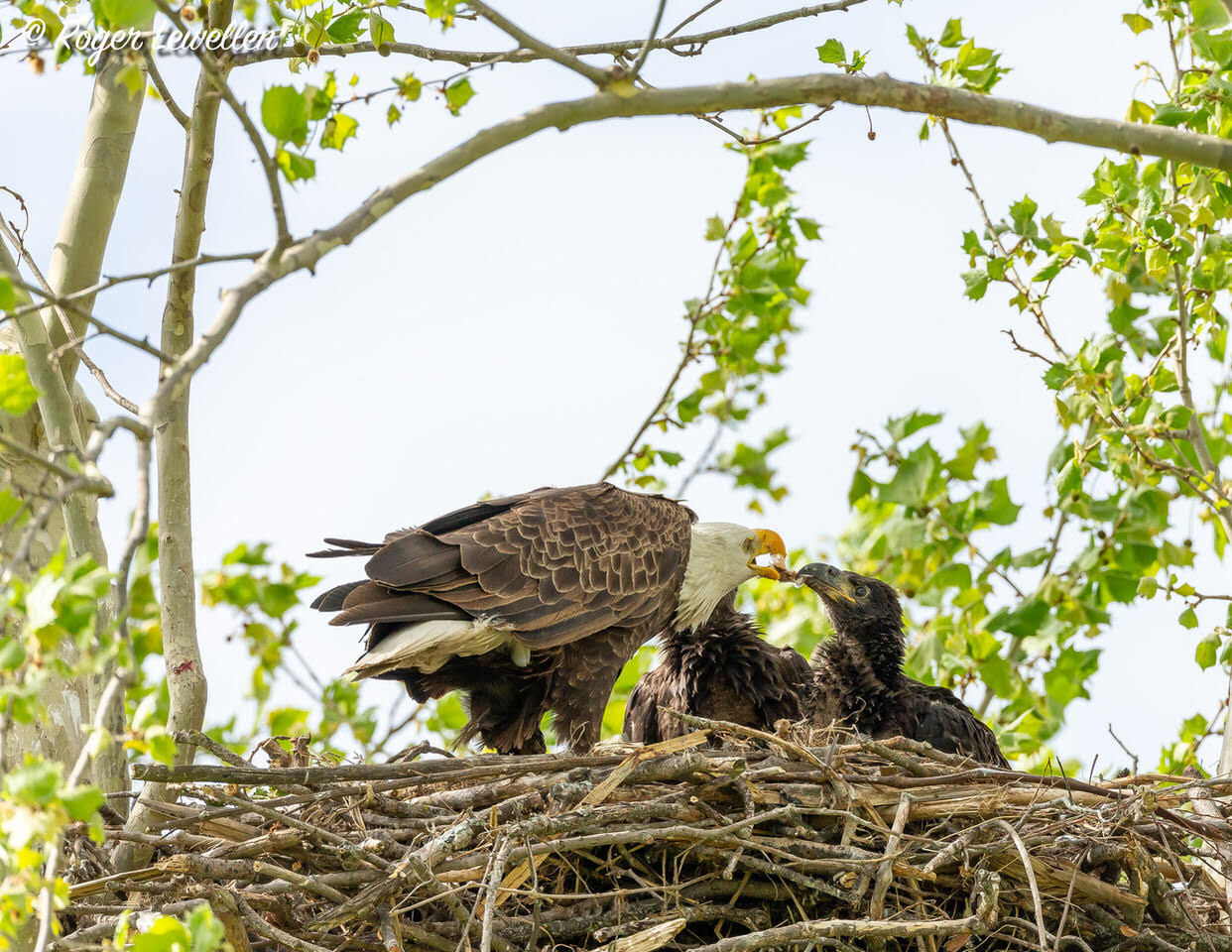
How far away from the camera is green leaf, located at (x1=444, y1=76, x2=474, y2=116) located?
3.86m

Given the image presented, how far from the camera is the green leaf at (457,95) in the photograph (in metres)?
3.86

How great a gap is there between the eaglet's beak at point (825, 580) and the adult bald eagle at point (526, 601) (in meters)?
0.47

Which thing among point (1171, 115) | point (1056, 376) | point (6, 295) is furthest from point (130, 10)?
point (1056, 376)

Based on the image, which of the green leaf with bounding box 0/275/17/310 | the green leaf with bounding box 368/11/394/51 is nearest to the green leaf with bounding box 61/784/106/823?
the green leaf with bounding box 0/275/17/310

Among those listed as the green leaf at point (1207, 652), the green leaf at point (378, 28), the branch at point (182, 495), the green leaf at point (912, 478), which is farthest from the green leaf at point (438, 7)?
the green leaf at point (912, 478)

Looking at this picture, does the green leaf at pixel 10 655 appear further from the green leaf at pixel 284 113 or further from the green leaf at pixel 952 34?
the green leaf at pixel 952 34

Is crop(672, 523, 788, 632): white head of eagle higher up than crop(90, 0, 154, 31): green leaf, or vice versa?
crop(90, 0, 154, 31): green leaf

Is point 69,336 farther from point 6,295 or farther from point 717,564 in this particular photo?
point 717,564

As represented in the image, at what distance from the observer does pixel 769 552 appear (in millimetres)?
6227

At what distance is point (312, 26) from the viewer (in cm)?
442

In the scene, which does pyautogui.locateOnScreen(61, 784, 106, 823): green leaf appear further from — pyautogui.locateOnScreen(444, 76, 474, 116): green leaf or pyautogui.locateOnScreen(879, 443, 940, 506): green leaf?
pyautogui.locateOnScreen(879, 443, 940, 506): green leaf

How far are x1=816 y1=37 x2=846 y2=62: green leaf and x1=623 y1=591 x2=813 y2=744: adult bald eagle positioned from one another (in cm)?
263

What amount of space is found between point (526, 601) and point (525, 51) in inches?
78.4

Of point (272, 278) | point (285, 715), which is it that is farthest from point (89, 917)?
point (285, 715)
